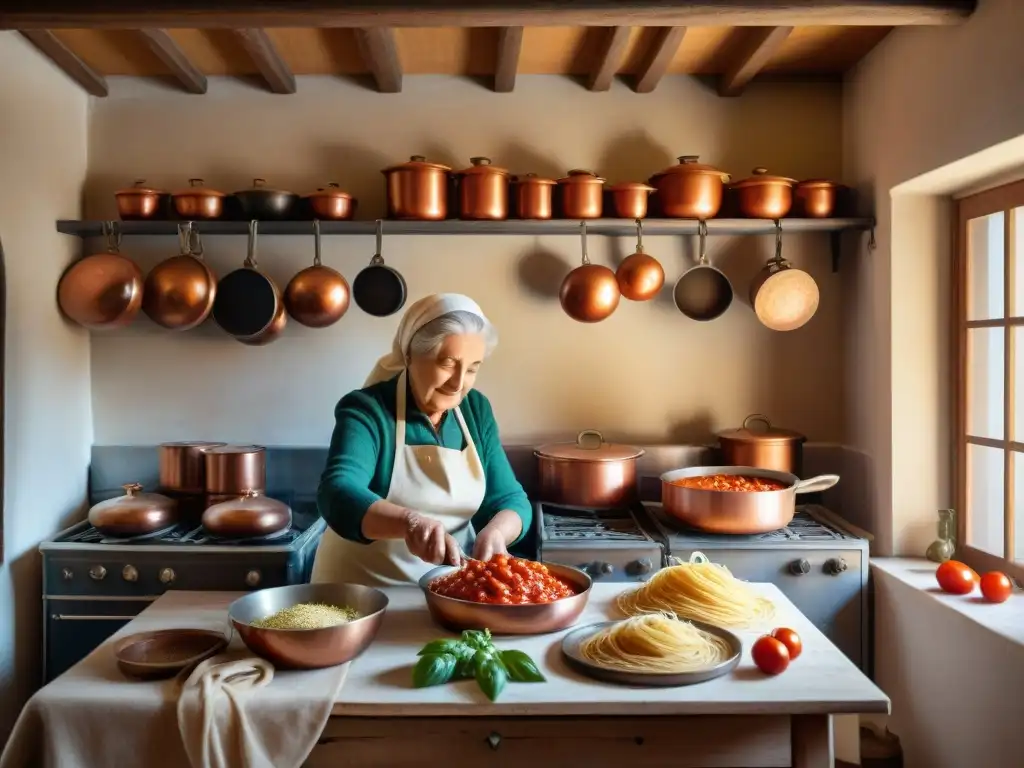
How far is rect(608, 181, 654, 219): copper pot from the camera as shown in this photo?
3.46 meters

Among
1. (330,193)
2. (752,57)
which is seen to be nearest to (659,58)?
(752,57)

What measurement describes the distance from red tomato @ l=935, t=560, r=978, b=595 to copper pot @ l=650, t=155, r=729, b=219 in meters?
1.62

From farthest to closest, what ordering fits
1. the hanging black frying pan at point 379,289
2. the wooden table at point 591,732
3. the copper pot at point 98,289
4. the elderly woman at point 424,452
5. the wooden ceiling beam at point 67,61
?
1. the hanging black frying pan at point 379,289
2. the copper pot at point 98,289
3. the wooden ceiling beam at point 67,61
4. the elderly woman at point 424,452
5. the wooden table at point 591,732

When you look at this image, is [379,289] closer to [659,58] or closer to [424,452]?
[424,452]

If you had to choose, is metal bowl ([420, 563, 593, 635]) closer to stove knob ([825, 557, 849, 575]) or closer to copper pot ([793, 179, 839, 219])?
stove knob ([825, 557, 849, 575])

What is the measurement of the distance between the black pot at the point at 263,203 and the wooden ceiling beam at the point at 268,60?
1.55 feet

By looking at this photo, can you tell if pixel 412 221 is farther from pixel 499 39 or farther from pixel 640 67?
pixel 640 67

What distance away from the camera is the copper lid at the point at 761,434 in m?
3.52

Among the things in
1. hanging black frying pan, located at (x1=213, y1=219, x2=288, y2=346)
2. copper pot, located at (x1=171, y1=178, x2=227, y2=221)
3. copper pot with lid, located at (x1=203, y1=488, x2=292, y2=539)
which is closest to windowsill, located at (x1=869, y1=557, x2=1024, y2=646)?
copper pot with lid, located at (x1=203, y1=488, x2=292, y2=539)

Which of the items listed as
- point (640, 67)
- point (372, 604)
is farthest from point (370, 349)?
point (372, 604)

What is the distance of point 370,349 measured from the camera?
3.84 meters

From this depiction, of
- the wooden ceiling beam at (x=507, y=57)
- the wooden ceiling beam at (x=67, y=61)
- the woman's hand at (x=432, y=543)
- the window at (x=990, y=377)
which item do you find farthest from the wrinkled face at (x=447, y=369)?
the wooden ceiling beam at (x=67, y=61)

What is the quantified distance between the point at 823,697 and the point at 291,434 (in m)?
2.79

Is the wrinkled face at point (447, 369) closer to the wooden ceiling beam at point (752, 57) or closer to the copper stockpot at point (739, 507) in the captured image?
the copper stockpot at point (739, 507)
